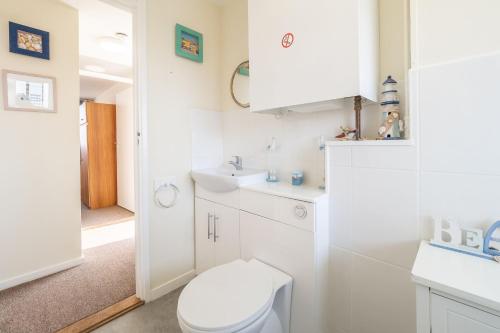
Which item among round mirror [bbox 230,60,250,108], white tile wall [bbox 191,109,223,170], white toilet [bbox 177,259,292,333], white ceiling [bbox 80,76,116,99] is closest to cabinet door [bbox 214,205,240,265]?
white toilet [bbox 177,259,292,333]

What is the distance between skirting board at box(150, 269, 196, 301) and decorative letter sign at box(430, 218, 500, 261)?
5.75 feet

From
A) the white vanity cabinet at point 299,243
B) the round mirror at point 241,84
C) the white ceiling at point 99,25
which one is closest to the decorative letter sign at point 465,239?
the white vanity cabinet at point 299,243

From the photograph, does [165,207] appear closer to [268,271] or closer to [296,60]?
[268,271]

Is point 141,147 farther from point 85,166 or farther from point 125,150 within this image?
point 85,166

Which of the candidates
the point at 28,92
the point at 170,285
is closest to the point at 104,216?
the point at 28,92

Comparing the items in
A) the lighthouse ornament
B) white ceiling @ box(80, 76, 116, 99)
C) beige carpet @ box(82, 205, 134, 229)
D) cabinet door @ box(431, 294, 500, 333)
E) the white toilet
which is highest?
white ceiling @ box(80, 76, 116, 99)

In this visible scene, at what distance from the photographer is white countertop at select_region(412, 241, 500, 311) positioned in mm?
623

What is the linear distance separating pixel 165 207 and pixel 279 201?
970 millimetres

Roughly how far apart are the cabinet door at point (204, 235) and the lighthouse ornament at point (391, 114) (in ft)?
4.17

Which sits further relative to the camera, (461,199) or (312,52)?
(312,52)

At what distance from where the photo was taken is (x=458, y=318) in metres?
0.66

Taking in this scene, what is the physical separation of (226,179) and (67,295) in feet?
5.03

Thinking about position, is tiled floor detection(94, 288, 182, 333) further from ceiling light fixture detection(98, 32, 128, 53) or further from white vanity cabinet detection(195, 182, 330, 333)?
ceiling light fixture detection(98, 32, 128, 53)

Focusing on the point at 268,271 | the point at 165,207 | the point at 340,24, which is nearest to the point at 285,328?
the point at 268,271
